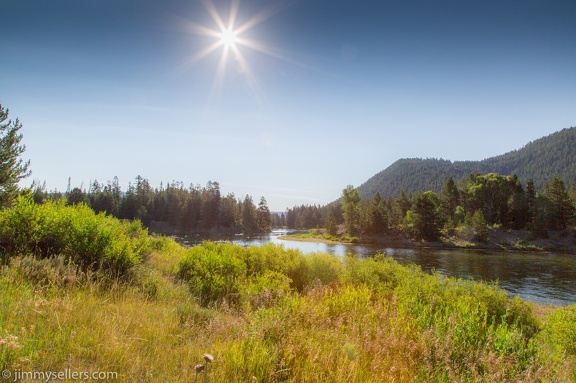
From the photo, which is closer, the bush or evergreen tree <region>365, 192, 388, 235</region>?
the bush

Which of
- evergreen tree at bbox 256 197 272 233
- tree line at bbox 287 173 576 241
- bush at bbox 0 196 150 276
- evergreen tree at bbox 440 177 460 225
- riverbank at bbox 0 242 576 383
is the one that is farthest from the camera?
evergreen tree at bbox 256 197 272 233

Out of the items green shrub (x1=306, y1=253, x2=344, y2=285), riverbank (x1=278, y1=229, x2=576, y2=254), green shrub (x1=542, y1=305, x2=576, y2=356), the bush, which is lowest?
riverbank (x1=278, y1=229, x2=576, y2=254)

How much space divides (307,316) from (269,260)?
764cm

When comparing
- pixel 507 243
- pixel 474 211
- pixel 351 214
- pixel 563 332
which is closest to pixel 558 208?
pixel 507 243

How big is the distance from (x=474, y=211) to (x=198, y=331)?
98.8 metres

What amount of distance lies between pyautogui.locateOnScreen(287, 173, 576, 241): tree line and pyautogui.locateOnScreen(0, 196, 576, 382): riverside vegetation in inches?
2710

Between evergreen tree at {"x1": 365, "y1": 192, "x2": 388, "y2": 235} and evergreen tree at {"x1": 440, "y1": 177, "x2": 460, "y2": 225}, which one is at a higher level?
evergreen tree at {"x1": 440, "y1": 177, "x2": 460, "y2": 225}

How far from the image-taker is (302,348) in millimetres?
4270

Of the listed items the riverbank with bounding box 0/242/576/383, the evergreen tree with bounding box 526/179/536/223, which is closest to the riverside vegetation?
the riverbank with bounding box 0/242/576/383

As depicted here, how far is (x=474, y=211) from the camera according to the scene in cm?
8600

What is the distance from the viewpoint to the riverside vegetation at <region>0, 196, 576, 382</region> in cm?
355

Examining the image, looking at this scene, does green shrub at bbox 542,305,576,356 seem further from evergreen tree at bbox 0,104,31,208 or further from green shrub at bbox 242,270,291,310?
evergreen tree at bbox 0,104,31,208

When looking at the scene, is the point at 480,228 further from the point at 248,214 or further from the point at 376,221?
the point at 248,214

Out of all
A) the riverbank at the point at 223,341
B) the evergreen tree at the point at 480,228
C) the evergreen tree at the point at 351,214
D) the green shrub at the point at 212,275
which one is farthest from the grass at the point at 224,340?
the evergreen tree at the point at 351,214
